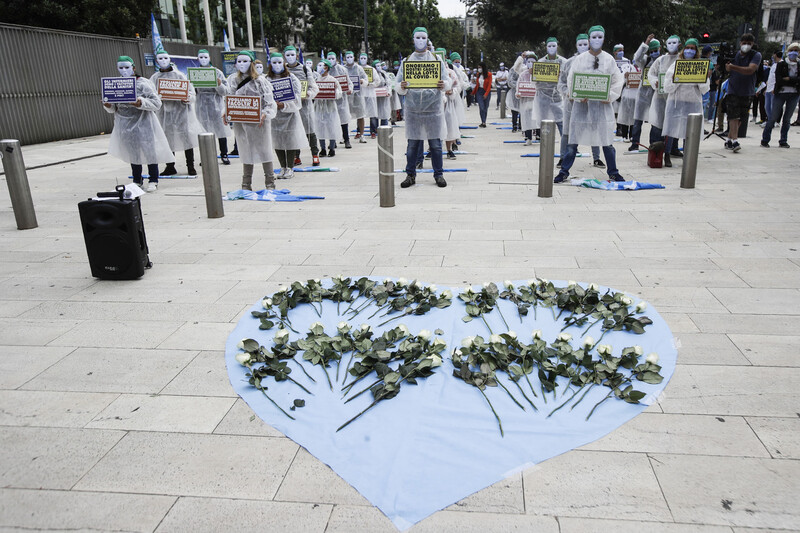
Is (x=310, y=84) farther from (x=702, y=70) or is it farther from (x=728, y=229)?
(x=728, y=229)

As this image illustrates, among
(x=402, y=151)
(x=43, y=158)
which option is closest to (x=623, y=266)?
(x=402, y=151)

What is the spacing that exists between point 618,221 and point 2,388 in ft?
19.6

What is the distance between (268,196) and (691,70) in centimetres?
691

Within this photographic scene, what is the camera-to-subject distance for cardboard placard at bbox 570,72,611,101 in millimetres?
8773

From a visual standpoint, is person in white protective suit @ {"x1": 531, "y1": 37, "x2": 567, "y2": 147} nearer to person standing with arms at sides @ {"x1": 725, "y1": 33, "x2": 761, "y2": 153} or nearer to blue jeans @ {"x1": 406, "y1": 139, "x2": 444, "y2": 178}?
person standing with arms at sides @ {"x1": 725, "y1": 33, "x2": 761, "y2": 153}

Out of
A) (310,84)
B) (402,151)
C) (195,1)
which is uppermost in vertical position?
(195,1)

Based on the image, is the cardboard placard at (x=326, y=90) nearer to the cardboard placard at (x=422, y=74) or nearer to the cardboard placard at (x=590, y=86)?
the cardboard placard at (x=422, y=74)

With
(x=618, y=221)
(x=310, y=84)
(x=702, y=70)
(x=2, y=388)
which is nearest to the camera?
(x=2, y=388)

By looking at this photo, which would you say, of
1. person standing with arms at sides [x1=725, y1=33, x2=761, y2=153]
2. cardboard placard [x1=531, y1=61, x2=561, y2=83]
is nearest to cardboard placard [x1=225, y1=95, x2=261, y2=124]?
cardboard placard [x1=531, y1=61, x2=561, y2=83]

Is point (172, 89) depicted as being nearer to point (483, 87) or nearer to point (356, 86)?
point (356, 86)

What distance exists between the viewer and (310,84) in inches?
470

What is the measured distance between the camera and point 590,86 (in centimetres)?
888

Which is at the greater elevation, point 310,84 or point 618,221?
point 310,84

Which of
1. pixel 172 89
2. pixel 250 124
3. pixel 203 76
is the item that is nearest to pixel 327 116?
pixel 203 76
